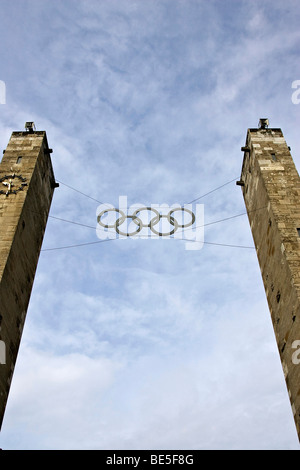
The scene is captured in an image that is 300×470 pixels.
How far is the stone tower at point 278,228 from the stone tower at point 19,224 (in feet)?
44.9

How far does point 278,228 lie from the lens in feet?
74.0

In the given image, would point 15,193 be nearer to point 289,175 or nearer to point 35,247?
point 35,247

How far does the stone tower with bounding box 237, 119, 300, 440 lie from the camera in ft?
67.2

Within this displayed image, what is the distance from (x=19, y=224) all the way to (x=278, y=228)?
13.9 metres

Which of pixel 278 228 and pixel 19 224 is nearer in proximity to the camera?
pixel 278 228

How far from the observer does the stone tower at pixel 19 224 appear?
21156 mm

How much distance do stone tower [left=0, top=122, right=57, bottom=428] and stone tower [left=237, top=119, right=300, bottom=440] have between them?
539 inches

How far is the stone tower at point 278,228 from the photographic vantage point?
20.5 meters

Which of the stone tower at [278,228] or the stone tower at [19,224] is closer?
the stone tower at [278,228]

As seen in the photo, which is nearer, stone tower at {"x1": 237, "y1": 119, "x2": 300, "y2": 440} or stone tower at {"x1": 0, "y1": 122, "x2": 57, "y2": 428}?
stone tower at {"x1": 237, "y1": 119, "x2": 300, "y2": 440}

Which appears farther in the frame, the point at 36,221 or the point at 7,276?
the point at 36,221

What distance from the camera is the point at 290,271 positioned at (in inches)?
806
